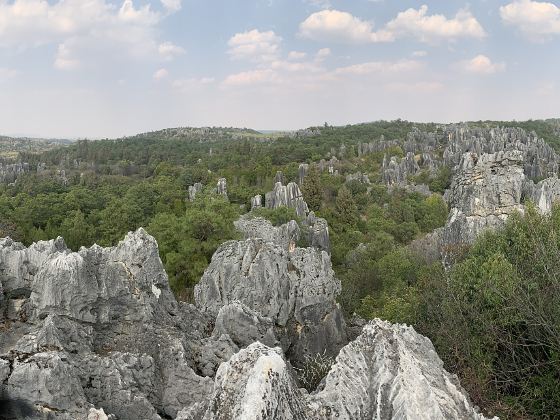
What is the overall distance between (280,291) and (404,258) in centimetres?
1017

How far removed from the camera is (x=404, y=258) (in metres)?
21.6

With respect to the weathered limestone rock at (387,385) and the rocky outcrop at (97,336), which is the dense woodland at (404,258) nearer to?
the weathered limestone rock at (387,385)

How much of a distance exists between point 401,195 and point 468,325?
44.1 m

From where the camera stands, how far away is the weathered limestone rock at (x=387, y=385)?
405 cm

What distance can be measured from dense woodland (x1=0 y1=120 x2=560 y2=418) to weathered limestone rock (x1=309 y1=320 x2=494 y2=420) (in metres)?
3.70

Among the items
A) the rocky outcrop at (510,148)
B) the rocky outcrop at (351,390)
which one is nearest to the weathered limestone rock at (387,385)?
the rocky outcrop at (351,390)

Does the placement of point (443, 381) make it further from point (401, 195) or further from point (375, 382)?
point (401, 195)

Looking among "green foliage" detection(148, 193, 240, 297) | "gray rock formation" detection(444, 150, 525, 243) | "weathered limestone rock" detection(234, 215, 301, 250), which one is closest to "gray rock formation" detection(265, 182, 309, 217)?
"weathered limestone rock" detection(234, 215, 301, 250)

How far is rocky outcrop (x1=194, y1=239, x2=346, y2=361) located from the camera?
12562 millimetres

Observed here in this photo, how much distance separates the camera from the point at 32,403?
19.7 ft

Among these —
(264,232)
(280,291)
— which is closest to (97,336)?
(280,291)

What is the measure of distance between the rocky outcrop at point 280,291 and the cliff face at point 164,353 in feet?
0.19

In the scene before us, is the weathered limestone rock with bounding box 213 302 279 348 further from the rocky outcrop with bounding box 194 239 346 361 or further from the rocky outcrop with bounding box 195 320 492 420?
the rocky outcrop with bounding box 195 320 492 420

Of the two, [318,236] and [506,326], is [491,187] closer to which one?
[318,236]
